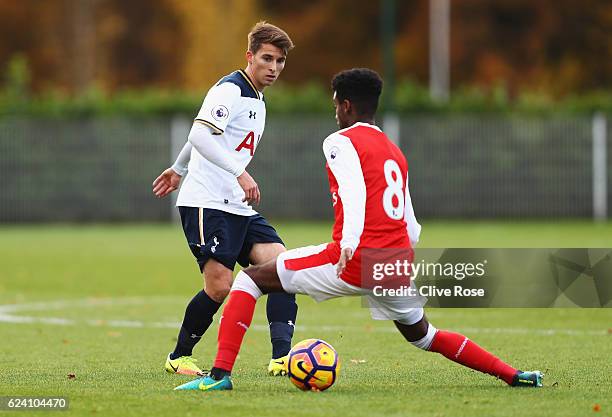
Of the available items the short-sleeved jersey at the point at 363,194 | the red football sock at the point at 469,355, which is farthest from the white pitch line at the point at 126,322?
the short-sleeved jersey at the point at 363,194

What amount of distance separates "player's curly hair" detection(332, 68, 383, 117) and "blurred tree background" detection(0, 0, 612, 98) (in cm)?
3676

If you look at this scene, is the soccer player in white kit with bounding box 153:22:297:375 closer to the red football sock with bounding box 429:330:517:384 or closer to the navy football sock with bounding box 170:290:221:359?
the navy football sock with bounding box 170:290:221:359

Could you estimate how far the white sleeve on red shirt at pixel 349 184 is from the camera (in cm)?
766

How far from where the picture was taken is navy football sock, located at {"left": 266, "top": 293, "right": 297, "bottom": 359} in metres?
9.34

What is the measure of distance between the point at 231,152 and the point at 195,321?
1.25 meters

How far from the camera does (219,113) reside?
8.84 meters

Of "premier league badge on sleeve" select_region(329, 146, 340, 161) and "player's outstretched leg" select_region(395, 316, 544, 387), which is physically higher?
"premier league badge on sleeve" select_region(329, 146, 340, 161)

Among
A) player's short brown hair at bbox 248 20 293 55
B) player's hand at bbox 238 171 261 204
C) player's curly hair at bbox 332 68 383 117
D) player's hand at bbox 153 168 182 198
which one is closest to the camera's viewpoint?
player's curly hair at bbox 332 68 383 117

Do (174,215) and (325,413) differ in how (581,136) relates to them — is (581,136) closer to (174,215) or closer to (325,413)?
(174,215)

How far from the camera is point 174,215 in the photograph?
1282 inches

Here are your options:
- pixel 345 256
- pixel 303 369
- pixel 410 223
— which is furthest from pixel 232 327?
pixel 410 223

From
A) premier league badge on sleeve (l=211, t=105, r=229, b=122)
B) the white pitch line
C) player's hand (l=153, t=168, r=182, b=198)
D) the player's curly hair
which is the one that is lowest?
the white pitch line

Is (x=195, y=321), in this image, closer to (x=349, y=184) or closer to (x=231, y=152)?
(x=231, y=152)

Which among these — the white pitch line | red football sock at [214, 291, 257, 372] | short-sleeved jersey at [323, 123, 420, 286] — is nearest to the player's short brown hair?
short-sleeved jersey at [323, 123, 420, 286]
